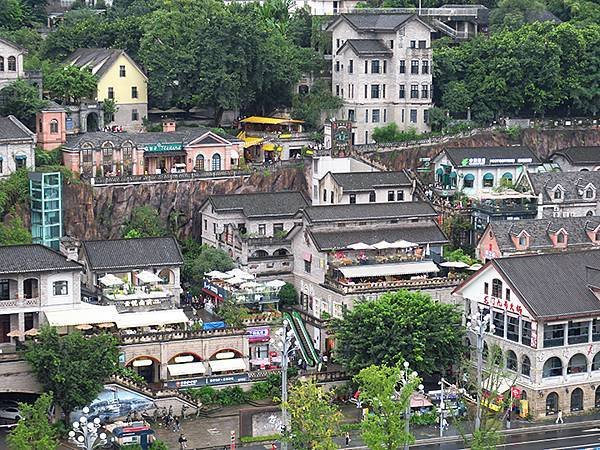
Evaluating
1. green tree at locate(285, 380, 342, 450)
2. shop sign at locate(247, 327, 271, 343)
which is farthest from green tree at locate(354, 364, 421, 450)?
shop sign at locate(247, 327, 271, 343)

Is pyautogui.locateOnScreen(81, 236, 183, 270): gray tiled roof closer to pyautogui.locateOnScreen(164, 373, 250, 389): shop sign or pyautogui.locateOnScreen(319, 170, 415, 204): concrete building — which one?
pyautogui.locateOnScreen(164, 373, 250, 389): shop sign

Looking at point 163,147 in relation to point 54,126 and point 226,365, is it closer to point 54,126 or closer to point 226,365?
point 54,126

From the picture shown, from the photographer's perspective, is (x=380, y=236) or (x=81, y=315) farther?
(x=380, y=236)

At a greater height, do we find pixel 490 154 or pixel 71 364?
pixel 490 154

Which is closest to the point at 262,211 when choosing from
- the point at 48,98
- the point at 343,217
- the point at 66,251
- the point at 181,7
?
the point at 343,217

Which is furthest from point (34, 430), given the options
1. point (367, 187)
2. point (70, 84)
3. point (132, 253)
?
point (70, 84)

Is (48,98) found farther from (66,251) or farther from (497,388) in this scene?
(497,388)
